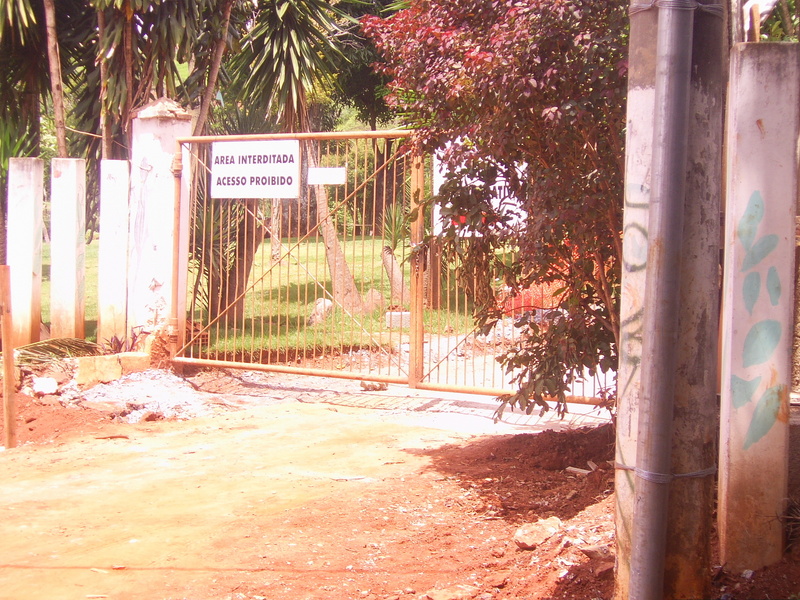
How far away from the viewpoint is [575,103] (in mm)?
4543

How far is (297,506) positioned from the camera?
5.19 meters

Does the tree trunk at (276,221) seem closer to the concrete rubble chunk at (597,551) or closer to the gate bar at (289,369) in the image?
the gate bar at (289,369)

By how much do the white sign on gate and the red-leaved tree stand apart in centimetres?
319

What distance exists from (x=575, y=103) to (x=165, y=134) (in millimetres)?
5872

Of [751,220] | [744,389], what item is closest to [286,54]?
[751,220]

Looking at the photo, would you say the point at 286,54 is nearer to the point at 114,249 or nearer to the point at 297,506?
the point at 114,249

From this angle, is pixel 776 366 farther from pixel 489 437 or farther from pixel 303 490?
pixel 489 437

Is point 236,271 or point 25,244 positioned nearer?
point 236,271

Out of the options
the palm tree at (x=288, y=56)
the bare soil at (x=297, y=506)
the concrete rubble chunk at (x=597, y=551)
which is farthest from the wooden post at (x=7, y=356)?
the palm tree at (x=288, y=56)

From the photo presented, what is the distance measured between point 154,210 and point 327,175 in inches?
84.7

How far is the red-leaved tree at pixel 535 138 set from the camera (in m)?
4.53

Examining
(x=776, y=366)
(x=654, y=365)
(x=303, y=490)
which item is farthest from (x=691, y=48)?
(x=303, y=490)

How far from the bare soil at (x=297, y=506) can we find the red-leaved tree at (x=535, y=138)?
2.64 feet

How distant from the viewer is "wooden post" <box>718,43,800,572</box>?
338 centimetres
